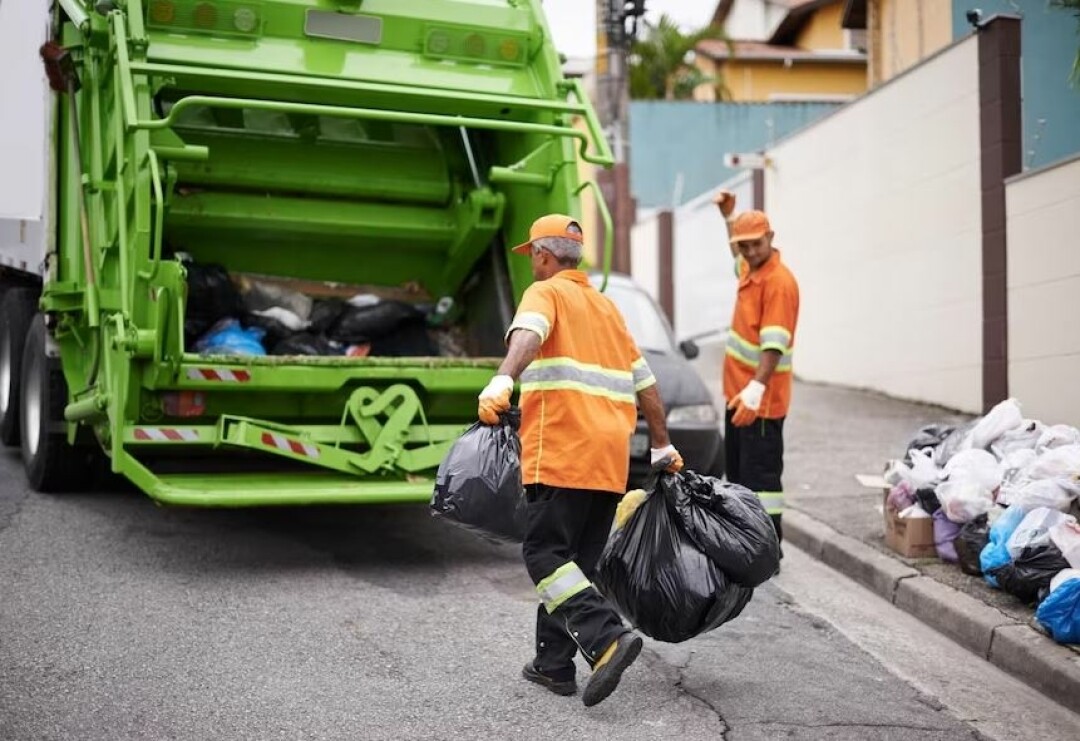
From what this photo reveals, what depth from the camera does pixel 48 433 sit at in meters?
6.80

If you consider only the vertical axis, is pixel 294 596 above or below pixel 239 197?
below

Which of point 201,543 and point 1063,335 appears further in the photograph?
point 1063,335

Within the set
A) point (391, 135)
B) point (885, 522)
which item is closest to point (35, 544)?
point (391, 135)

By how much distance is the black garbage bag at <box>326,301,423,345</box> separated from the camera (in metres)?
6.88

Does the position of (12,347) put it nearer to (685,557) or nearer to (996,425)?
(685,557)

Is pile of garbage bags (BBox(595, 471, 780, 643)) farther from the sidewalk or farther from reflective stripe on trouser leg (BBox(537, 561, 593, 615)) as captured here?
the sidewalk

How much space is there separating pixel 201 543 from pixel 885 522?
3.19 metres

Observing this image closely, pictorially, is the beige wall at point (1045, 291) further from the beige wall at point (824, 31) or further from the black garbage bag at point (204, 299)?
the beige wall at point (824, 31)

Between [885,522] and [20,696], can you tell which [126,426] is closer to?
[20,696]

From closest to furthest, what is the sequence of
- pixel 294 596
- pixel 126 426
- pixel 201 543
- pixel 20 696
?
1. pixel 20 696
2. pixel 294 596
3. pixel 126 426
4. pixel 201 543

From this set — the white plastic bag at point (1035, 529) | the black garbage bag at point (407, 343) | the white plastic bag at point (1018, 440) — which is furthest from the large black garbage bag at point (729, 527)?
the black garbage bag at point (407, 343)

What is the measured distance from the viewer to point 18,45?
7.20 metres

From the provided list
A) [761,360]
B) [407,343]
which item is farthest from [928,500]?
[407,343]

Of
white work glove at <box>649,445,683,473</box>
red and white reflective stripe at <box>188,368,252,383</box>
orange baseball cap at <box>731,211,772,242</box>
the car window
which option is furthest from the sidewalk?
red and white reflective stripe at <box>188,368,252,383</box>
